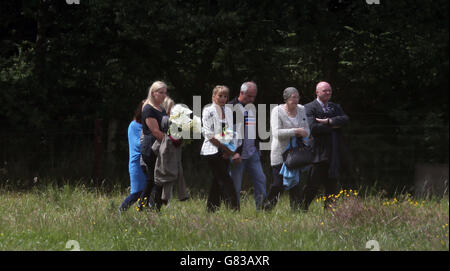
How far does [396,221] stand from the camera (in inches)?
256

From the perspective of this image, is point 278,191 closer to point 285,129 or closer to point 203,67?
point 285,129

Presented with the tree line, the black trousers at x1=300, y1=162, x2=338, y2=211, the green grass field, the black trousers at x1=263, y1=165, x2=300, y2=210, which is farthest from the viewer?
the tree line

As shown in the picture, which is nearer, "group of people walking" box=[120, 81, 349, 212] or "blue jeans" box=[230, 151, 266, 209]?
"group of people walking" box=[120, 81, 349, 212]

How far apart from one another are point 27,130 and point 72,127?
0.89m

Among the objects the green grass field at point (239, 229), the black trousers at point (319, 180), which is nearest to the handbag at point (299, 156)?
the black trousers at point (319, 180)

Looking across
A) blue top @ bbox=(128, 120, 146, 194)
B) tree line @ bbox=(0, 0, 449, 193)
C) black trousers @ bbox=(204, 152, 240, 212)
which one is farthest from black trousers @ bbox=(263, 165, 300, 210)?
tree line @ bbox=(0, 0, 449, 193)

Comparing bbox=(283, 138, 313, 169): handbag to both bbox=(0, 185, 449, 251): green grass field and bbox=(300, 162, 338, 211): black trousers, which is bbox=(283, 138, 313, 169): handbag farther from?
bbox=(0, 185, 449, 251): green grass field

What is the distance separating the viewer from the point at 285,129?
25.4 feet

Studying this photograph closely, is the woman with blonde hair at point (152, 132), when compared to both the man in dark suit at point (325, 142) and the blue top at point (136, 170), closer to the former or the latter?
the blue top at point (136, 170)

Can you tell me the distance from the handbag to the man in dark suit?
0.29 ft

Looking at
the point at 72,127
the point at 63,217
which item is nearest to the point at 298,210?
the point at 63,217

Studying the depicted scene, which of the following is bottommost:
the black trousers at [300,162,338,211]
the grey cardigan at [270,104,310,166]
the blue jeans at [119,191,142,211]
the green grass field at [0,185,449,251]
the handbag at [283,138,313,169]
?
the green grass field at [0,185,449,251]

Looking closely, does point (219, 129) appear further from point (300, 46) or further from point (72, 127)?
point (72, 127)

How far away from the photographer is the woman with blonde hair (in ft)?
23.4
